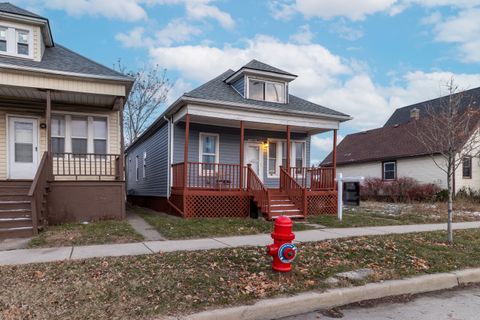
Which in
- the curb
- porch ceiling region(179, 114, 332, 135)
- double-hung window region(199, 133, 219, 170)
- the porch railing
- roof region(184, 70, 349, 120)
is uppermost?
roof region(184, 70, 349, 120)

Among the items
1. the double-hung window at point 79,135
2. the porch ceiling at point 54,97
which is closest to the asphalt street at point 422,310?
the porch ceiling at point 54,97

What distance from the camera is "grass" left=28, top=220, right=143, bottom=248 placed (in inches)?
287

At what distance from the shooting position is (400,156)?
77.6 ft

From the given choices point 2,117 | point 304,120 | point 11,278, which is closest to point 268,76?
point 304,120

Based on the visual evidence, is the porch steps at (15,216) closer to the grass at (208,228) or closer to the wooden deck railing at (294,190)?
the grass at (208,228)

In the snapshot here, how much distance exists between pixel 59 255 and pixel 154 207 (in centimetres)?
1016

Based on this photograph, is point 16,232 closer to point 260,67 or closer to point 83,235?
point 83,235

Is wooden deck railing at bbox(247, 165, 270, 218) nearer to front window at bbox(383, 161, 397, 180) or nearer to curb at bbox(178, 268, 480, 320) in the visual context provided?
curb at bbox(178, 268, 480, 320)

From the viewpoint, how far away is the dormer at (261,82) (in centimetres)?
1443

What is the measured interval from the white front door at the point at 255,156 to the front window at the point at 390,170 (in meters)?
13.0

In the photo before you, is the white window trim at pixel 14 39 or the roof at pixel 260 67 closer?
the white window trim at pixel 14 39

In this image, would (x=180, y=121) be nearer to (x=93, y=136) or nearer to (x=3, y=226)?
(x=93, y=136)

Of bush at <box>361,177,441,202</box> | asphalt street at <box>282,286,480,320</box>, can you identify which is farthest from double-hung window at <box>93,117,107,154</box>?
bush at <box>361,177,441,202</box>

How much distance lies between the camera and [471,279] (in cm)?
572
